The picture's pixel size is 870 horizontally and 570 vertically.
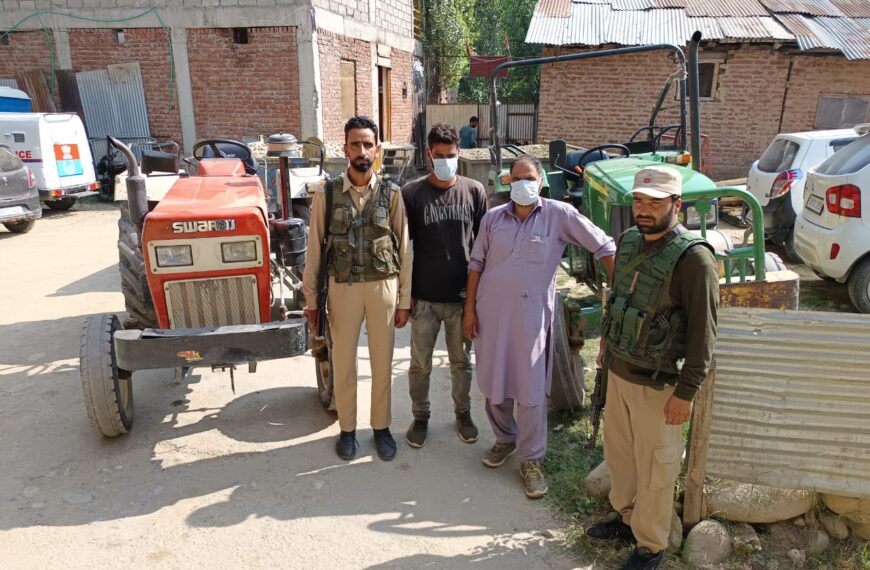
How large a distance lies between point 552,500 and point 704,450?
0.84 metres

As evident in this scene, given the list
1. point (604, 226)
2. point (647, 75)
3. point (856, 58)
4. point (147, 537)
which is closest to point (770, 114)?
point (856, 58)

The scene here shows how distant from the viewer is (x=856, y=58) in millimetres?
11688

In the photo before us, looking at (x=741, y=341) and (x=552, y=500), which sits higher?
(x=741, y=341)

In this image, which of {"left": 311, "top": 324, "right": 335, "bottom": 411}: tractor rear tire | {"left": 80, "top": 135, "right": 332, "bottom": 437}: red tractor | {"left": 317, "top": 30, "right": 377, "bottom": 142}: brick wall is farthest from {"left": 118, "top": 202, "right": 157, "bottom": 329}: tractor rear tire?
{"left": 317, "top": 30, "right": 377, "bottom": 142}: brick wall

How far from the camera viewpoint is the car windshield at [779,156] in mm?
7746

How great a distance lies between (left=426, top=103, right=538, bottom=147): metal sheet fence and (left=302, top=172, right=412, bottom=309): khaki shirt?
1391cm

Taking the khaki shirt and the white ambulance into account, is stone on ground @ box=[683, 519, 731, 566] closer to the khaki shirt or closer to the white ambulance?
the khaki shirt

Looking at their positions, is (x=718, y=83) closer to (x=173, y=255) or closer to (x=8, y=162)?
(x=173, y=255)

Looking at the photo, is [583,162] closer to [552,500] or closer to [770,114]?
[552,500]

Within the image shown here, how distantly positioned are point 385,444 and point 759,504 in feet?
6.59

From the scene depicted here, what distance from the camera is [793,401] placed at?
2.88m

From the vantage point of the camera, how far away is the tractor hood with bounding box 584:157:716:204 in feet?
14.4

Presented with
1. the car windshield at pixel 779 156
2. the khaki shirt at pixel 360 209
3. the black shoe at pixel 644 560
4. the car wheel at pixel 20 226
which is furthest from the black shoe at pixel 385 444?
the car wheel at pixel 20 226

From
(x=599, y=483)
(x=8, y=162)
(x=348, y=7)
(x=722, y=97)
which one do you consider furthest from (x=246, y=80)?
(x=599, y=483)
